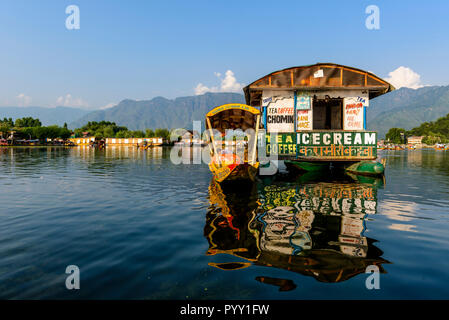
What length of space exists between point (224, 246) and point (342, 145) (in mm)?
16339

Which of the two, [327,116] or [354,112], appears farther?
[327,116]

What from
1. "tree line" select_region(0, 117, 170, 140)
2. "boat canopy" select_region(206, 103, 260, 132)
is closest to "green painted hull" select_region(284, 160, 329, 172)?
"boat canopy" select_region(206, 103, 260, 132)

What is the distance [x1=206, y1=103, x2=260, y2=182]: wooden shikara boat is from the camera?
1458cm

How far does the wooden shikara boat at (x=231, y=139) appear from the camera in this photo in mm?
14578

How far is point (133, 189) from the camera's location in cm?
1534

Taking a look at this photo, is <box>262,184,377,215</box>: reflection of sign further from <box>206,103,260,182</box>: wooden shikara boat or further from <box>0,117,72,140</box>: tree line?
<box>0,117,72,140</box>: tree line

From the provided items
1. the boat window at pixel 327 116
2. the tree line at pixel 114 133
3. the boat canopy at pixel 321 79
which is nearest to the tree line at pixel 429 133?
the tree line at pixel 114 133

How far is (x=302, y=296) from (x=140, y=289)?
2.76 m

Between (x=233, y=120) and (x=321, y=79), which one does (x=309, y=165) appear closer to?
(x=321, y=79)

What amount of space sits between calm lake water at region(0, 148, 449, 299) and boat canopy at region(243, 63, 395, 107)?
11.0 meters

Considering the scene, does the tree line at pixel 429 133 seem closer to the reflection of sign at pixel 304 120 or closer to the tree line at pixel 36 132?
the reflection of sign at pixel 304 120

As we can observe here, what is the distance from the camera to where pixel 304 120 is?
21.7 m

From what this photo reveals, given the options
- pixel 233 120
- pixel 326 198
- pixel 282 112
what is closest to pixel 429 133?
pixel 282 112

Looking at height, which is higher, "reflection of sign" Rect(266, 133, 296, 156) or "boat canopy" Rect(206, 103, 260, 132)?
"boat canopy" Rect(206, 103, 260, 132)
